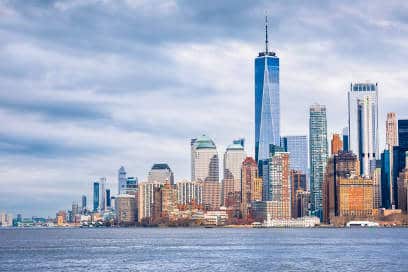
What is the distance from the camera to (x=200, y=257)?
163 meters

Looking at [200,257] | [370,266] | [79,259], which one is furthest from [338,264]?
[79,259]

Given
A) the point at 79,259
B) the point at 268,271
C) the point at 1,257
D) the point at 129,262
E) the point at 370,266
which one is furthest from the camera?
the point at 1,257

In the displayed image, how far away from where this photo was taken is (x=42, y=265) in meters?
143

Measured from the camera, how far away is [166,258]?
159625 mm

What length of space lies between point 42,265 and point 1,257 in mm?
27162

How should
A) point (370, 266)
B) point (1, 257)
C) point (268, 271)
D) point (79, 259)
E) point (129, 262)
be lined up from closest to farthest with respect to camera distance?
point (268, 271) → point (370, 266) → point (129, 262) → point (79, 259) → point (1, 257)

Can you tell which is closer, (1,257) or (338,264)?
Result: (338,264)

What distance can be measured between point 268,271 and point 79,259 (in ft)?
141

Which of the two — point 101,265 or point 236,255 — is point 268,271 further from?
point 236,255

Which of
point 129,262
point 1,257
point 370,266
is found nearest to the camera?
point 370,266

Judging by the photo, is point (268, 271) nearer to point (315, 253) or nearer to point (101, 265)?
point (101, 265)

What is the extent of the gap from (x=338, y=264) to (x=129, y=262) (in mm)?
33222

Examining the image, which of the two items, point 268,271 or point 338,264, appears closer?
point 268,271

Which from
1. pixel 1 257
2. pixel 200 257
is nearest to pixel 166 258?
pixel 200 257
